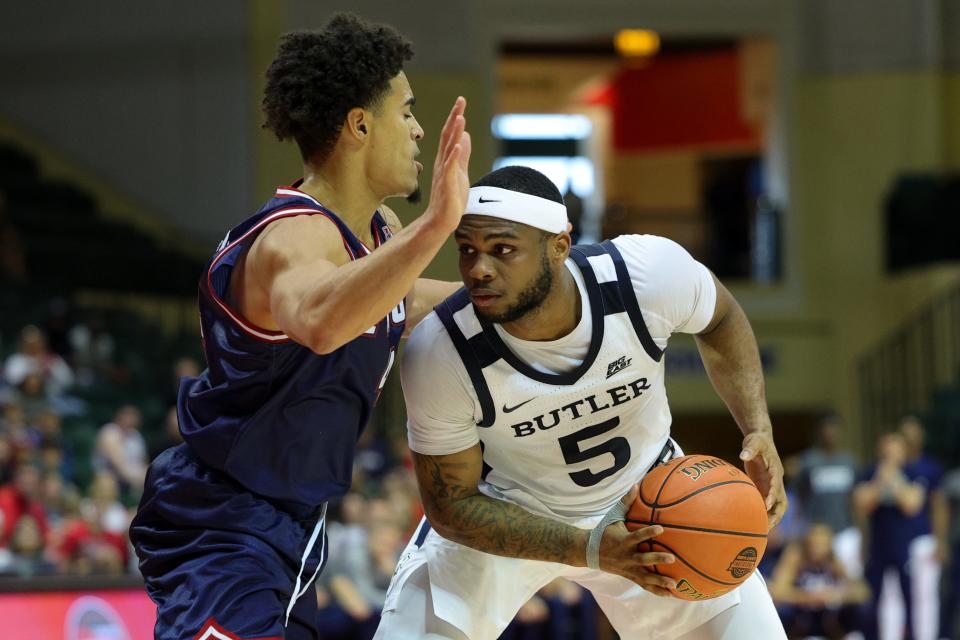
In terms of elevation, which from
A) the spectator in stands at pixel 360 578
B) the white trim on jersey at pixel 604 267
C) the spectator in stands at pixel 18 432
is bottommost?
the spectator in stands at pixel 360 578

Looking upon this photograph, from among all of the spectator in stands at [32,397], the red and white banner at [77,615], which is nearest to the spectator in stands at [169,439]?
the spectator in stands at [32,397]

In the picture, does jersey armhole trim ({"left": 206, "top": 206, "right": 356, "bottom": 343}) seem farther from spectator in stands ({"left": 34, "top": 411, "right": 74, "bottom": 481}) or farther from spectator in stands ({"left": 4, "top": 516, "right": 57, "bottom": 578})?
spectator in stands ({"left": 34, "top": 411, "right": 74, "bottom": 481})

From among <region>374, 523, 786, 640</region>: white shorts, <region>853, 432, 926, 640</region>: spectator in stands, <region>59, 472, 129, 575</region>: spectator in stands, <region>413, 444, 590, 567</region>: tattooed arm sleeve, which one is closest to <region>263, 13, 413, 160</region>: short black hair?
<region>413, 444, 590, 567</region>: tattooed arm sleeve

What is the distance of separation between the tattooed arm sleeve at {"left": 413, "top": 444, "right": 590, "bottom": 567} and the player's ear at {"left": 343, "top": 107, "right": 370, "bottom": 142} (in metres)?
1.00

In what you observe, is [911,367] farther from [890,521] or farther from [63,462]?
[63,462]

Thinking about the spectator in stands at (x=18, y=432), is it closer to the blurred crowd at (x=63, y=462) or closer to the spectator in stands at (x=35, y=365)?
the blurred crowd at (x=63, y=462)

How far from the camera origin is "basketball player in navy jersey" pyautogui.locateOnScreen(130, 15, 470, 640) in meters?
3.19

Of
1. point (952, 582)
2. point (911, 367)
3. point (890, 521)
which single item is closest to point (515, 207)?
point (952, 582)

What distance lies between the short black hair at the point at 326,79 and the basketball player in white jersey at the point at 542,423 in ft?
1.53

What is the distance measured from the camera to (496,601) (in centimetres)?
409

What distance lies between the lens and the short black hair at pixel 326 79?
3.37m

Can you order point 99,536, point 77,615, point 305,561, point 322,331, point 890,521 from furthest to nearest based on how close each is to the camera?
point 890,521 → point 99,536 → point 77,615 → point 305,561 → point 322,331

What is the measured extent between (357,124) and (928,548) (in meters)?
8.50

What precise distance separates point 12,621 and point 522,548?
3.23 metres
